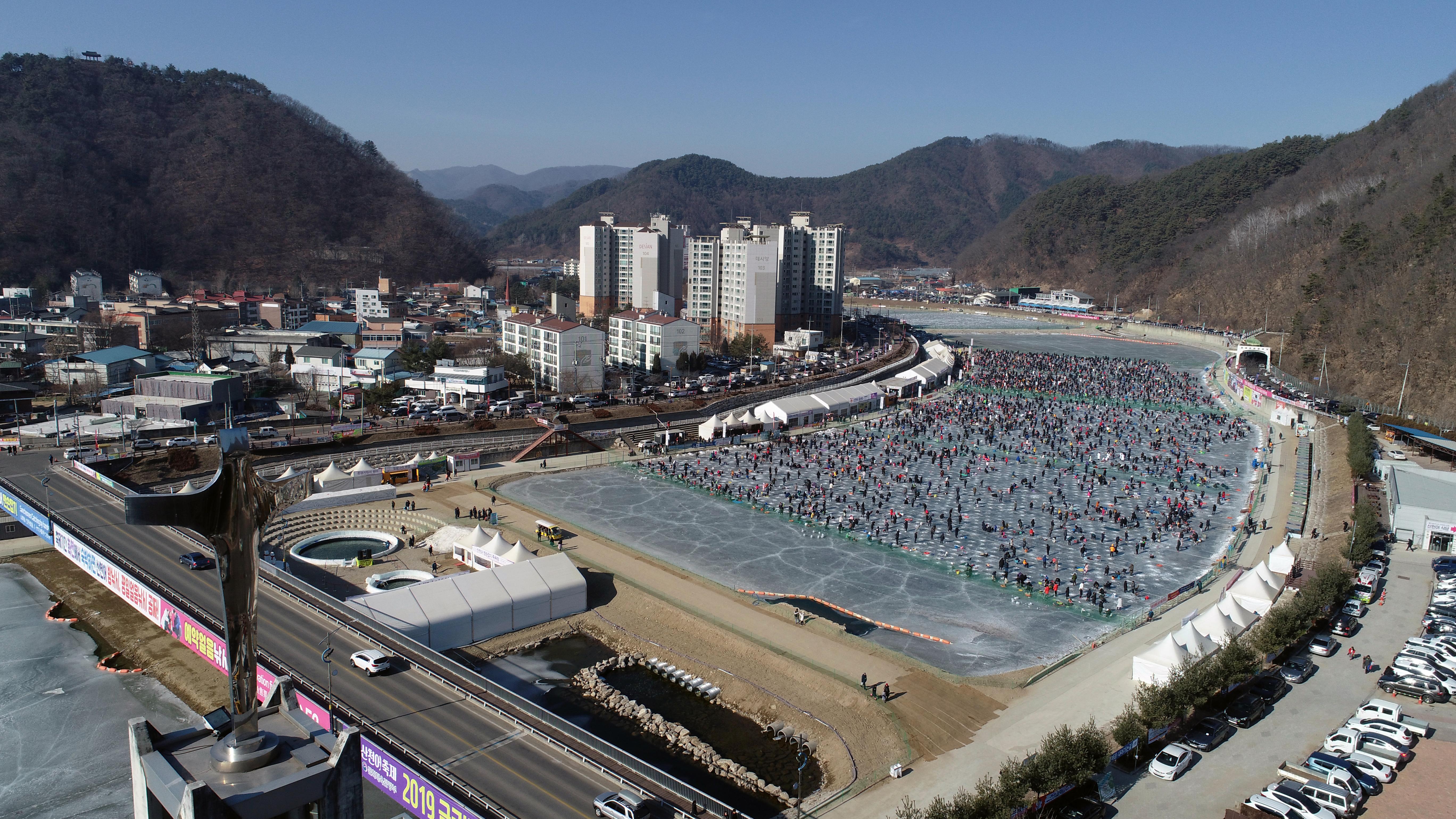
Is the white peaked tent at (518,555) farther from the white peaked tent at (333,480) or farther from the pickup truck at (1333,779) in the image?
the pickup truck at (1333,779)

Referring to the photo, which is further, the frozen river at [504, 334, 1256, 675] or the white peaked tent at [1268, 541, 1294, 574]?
the white peaked tent at [1268, 541, 1294, 574]

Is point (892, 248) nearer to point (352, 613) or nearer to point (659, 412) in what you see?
point (659, 412)

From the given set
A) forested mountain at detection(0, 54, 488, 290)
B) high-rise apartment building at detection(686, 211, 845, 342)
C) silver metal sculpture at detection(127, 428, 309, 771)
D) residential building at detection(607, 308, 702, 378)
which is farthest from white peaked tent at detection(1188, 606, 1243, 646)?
forested mountain at detection(0, 54, 488, 290)

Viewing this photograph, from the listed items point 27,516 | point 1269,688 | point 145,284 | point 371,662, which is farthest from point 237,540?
point 145,284

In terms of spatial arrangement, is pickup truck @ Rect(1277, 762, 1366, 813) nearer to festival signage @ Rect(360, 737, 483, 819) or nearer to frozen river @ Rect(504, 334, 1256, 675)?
frozen river @ Rect(504, 334, 1256, 675)

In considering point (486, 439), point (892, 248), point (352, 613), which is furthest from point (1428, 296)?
point (892, 248)

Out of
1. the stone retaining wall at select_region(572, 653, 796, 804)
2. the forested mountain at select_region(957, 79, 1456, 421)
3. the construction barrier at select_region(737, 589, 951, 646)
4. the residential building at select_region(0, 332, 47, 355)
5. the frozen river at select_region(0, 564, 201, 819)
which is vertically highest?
the forested mountain at select_region(957, 79, 1456, 421)

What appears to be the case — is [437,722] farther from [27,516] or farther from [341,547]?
[27,516]

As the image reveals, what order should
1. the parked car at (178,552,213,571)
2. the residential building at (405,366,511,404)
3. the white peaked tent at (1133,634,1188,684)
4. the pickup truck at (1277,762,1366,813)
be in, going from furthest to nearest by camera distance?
1. the residential building at (405,366,511,404)
2. the parked car at (178,552,213,571)
3. the white peaked tent at (1133,634,1188,684)
4. the pickup truck at (1277,762,1366,813)

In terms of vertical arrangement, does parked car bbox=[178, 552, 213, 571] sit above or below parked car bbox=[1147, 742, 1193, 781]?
above
